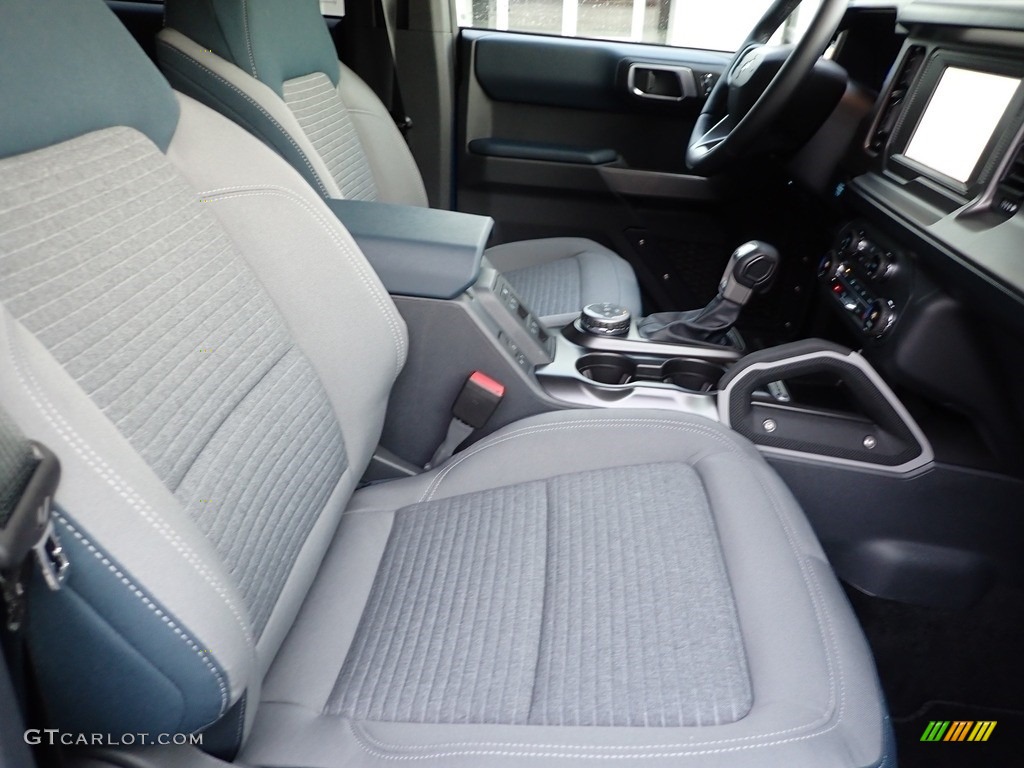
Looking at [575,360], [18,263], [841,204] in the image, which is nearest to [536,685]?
[18,263]

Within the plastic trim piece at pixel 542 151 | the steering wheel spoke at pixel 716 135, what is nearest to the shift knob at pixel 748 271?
the steering wheel spoke at pixel 716 135

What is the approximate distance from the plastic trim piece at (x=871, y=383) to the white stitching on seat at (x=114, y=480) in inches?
31.2

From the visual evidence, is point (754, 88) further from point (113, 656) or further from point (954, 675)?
point (113, 656)

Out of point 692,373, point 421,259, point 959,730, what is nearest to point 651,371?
point 692,373

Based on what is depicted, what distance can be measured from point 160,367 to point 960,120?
1.08 m

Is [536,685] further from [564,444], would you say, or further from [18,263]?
[18,263]

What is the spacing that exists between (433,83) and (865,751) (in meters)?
1.82

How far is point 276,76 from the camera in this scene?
1354 mm

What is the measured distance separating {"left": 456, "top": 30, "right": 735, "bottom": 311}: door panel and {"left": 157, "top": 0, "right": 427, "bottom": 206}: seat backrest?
1.93ft

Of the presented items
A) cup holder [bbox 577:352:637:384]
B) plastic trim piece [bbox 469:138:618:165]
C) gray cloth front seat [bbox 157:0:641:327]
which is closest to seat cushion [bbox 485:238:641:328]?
gray cloth front seat [bbox 157:0:641:327]

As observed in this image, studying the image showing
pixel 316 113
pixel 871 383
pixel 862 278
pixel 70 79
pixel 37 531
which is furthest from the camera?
pixel 316 113

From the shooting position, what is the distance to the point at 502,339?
1.23m

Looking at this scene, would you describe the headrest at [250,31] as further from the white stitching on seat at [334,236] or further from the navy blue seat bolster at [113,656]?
the navy blue seat bolster at [113,656]

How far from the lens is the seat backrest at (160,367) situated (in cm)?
58
